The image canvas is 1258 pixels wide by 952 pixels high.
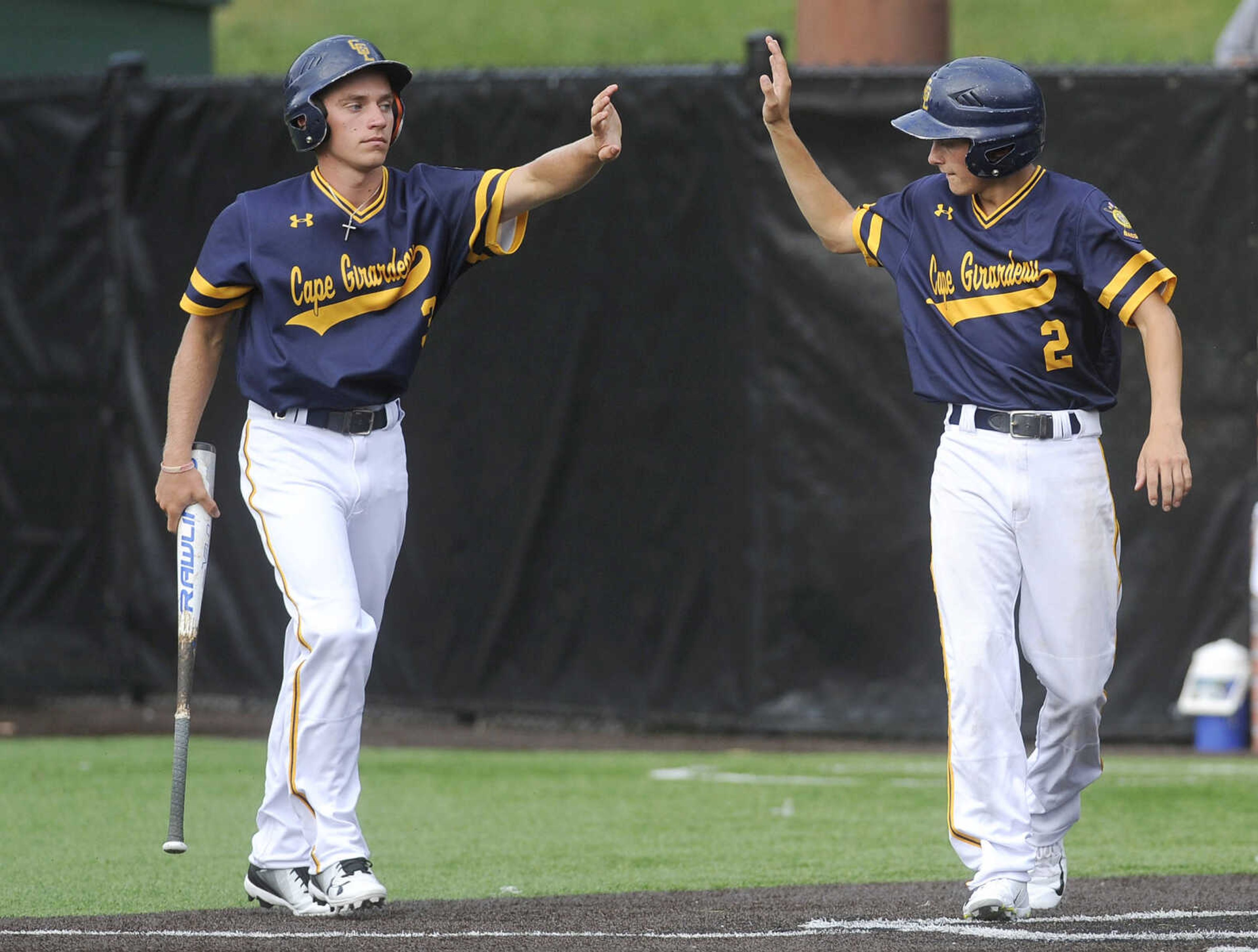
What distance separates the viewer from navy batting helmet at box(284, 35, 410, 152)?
5512mm

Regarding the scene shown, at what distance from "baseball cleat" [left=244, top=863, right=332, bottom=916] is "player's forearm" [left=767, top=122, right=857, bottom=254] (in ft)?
7.61

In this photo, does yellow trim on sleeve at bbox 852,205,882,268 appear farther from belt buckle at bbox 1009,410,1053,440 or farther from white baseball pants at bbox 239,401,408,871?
white baseball pants at bbox 239,401,408,871

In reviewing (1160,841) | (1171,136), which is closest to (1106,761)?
(1160,841)

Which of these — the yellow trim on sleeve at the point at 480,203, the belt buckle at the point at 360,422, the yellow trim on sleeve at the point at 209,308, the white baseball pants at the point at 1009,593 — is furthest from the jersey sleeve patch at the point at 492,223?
the white baseball pants at the point at 1009,593

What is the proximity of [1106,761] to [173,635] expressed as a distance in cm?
496

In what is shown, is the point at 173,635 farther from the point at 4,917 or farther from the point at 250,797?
the point at 4,917

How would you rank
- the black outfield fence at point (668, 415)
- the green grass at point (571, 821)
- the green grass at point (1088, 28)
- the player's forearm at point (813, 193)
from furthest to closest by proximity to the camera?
1. the green grass at point (1088, 28)
2. the black outfield fence at point (668, 415)
3. the green grass at point (571, 821)
4. the player's forearm at point (813, 193)

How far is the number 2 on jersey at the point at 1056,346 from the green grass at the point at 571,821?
1.73 metres

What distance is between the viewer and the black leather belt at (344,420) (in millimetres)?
5500

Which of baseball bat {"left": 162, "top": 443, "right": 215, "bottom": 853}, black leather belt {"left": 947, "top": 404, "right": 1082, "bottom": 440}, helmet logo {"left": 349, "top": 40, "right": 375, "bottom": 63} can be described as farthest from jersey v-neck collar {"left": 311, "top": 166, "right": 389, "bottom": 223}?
black leather belt {"left": 947, "top": 404, "right": 1082, "bottom": 440}

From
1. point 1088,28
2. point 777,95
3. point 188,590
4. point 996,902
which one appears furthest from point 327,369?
point 1088,28

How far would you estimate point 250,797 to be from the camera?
26.9 ft

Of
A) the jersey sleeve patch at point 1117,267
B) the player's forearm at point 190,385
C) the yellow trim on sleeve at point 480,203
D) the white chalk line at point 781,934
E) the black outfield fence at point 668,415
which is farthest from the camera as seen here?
the black outfield fence at point 668,415

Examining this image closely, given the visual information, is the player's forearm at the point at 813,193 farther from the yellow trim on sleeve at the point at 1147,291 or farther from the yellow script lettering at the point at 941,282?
the yellow trim on sleeve at the point at 1147,291
